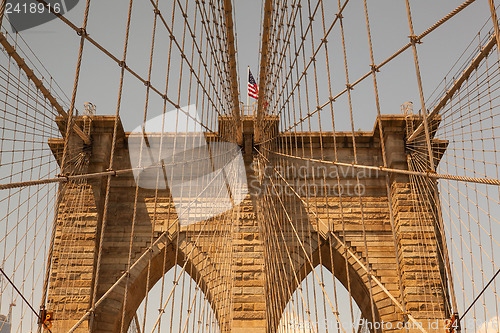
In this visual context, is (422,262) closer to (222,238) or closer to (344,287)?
(344,287)

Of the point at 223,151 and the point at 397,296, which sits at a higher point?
the point at 223,151

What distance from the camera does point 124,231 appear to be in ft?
45.8

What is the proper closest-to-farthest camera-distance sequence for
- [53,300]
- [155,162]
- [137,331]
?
[53,300] → [155,162] → [137,331]

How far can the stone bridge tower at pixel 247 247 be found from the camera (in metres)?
12.6

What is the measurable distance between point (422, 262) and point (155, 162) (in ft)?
21.7

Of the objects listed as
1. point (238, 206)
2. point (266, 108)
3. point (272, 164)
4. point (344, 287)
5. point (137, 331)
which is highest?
point (266, 108)

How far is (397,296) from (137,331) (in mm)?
12255

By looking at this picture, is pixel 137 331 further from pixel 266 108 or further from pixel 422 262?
pixel 422 262

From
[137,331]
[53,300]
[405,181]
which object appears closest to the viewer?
[53,300]

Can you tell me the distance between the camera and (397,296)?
13.0 meters

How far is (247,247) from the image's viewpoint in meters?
13.4

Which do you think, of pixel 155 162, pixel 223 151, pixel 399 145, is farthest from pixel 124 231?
pixel 399 145

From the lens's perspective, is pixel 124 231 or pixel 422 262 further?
pixel 124 231

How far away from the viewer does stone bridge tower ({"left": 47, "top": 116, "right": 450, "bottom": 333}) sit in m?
12.6
